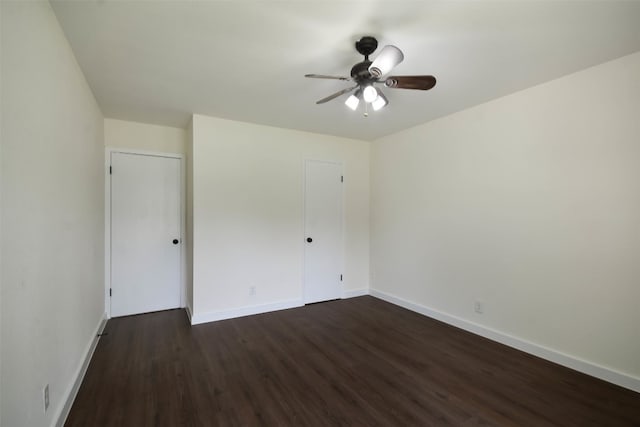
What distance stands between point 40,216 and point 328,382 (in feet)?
7.07

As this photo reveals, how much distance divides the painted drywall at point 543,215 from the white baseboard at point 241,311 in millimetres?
1730

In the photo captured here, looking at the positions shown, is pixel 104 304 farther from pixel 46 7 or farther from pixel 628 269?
pixel 628 269

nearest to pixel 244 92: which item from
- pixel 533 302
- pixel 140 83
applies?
pixel 140 83

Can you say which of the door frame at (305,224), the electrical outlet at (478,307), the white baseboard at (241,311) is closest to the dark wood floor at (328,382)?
the white baseboard at (241,311)

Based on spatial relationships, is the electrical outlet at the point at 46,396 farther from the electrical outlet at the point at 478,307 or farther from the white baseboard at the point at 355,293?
the electrical outlet at the point at 478,307

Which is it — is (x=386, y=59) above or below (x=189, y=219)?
above

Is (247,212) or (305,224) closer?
(247,212)

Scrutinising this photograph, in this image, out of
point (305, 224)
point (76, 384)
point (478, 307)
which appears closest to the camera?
point (76, 384)

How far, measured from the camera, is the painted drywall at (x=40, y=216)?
1.16 metres

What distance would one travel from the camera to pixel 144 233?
3.72m

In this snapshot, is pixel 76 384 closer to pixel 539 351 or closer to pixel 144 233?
pixel 144 233

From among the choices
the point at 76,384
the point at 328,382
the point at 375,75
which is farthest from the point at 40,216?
the point at 328,382

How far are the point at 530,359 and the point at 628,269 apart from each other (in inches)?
42.7

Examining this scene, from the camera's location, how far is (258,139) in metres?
3.78
